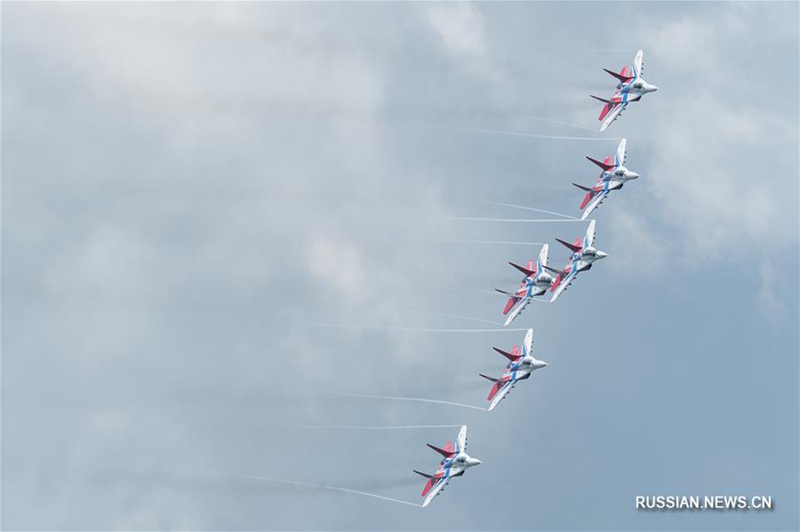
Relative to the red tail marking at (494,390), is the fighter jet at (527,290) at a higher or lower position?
higher

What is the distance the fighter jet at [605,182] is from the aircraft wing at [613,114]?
363 cm

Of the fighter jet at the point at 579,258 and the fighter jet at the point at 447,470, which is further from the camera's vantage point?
the fighter jet at the point at 579,258

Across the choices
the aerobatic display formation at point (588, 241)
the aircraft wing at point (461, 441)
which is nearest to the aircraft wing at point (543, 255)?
the aerobatic display formation at point (588, 241)

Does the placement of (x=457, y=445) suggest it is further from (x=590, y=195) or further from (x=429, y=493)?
(x=590, y=195)

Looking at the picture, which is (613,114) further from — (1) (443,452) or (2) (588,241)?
(1) (443,452)

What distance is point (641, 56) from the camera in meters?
145

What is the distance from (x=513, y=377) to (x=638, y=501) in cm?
2059

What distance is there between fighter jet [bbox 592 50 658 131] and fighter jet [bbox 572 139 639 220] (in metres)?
3.93

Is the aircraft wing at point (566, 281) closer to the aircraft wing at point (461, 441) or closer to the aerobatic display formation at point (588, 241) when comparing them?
the aerobatic display formation at point (588, 241)

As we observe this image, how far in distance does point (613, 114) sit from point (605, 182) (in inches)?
282

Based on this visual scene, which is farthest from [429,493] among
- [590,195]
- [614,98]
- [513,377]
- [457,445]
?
[614,98]

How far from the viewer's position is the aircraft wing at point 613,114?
143 metres

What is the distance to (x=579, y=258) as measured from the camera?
469 feet

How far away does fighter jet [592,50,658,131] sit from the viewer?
143500mm
